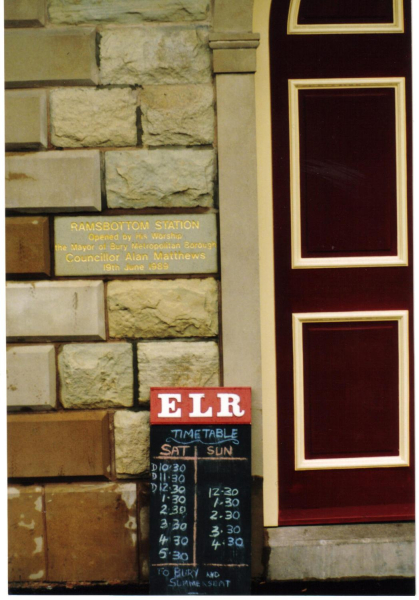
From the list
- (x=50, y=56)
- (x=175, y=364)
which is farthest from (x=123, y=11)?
(x=175, y=364)

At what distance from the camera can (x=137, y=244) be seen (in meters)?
2.56

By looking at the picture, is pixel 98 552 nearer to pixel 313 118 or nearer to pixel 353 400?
pixel 353 400

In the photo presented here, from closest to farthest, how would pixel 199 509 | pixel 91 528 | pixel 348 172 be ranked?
pixel 199 509 → pixel 91 528 → pixel 348 172

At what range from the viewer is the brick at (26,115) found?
2.51m

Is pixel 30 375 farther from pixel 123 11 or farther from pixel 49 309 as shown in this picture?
pixel 123 11

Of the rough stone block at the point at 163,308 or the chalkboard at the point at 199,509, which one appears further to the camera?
the rough stone block at the point at 163,308

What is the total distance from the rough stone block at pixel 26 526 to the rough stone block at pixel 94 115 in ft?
6.31

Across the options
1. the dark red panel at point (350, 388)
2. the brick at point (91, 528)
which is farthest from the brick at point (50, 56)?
the brick at point (91, 528)

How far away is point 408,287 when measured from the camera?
2.72m

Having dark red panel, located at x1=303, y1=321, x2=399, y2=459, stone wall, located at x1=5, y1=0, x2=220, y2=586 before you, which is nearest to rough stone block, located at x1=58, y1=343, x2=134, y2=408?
stone wall, located at x1=5, y1=0, x2=220, y2=586

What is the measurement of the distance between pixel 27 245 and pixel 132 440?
1195 mm

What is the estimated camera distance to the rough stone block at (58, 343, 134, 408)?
256 centimetres

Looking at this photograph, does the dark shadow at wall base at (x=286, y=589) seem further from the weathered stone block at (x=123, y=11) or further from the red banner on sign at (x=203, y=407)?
the weathered stone block at (x=123, y=11)

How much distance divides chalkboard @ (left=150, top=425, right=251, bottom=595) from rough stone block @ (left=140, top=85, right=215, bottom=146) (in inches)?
60.5
